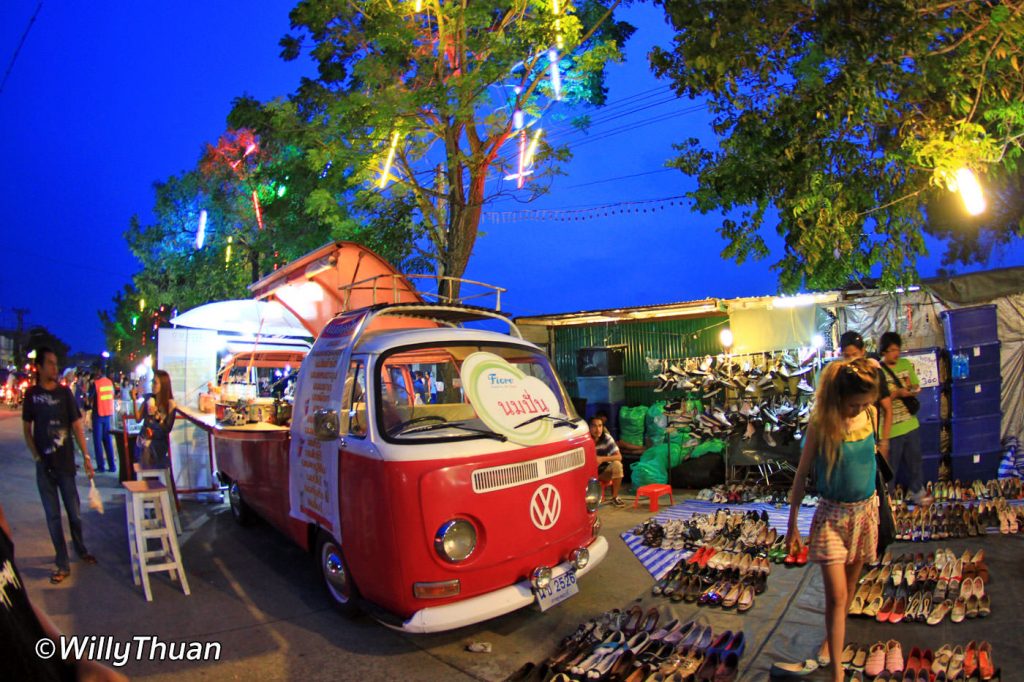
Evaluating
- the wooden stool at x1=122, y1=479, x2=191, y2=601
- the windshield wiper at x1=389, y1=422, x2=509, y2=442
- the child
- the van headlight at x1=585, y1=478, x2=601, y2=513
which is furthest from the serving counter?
the child

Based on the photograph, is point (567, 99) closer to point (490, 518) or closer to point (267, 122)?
point (267, 122)

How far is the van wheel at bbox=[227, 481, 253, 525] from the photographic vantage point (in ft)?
24.3

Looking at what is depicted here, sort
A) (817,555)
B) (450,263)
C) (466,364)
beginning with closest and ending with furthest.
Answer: (817,555) < (466,364) < (450,263)

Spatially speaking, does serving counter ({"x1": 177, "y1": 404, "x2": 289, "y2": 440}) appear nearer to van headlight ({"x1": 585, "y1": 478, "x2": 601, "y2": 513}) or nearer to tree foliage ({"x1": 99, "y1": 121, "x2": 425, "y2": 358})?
van headlight ({"x1": 585, "y1": 478, "x2": 601, "y2": 513})

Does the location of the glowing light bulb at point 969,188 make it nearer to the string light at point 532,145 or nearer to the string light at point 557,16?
the string light at point 557,16

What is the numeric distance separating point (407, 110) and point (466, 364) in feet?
20.8

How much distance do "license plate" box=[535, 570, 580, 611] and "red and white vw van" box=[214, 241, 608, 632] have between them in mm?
11

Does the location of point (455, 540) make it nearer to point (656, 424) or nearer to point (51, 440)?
point (51, 440)

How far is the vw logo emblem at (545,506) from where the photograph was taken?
13.8ft

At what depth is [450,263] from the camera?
10156 millimetres

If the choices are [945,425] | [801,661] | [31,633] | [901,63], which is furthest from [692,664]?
[945,425]

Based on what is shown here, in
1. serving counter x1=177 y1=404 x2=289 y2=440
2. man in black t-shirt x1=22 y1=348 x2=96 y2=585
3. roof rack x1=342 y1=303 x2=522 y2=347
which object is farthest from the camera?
serving counter x1=177 y1=404 x2=289 y2=440

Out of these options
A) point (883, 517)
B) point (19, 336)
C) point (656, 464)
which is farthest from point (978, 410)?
point (19, 336)

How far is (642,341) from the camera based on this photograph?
1206 cm
